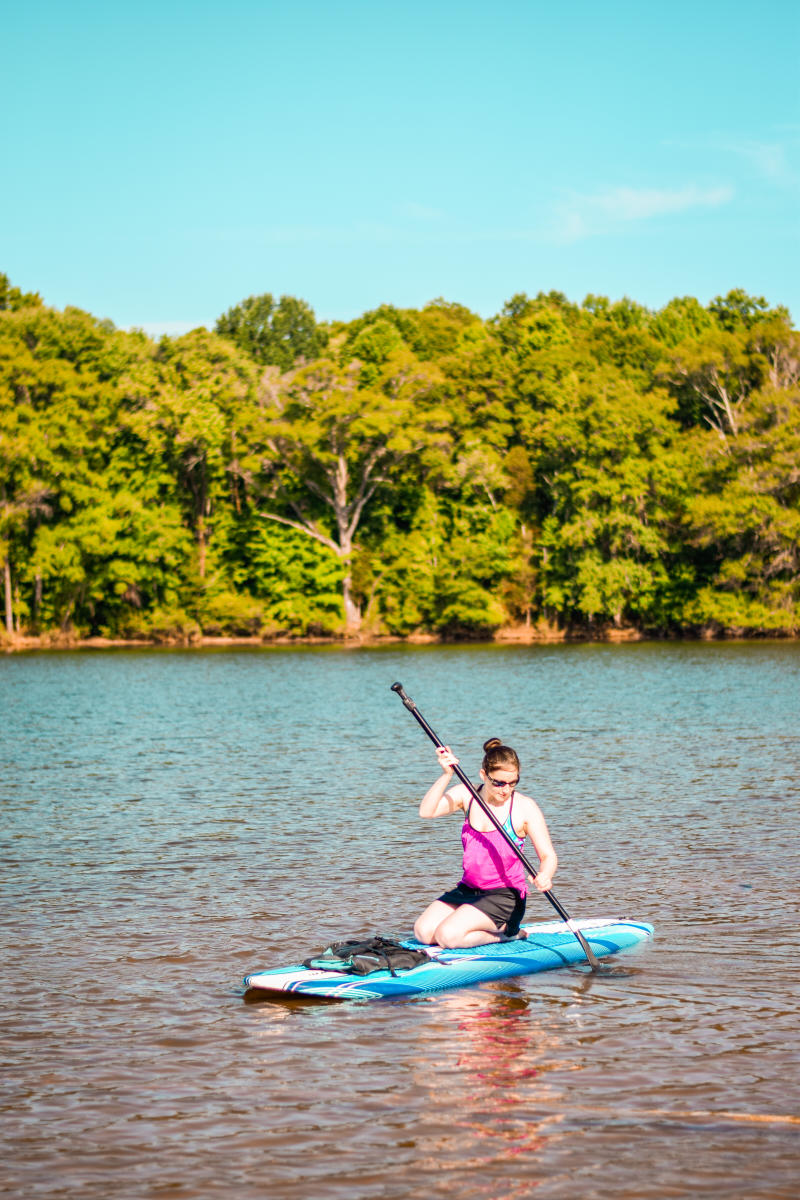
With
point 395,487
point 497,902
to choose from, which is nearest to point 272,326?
point 395,487

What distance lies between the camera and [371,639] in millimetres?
67812

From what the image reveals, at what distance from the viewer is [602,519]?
65438 mm

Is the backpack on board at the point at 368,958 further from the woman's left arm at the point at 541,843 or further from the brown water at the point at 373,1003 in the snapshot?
the woman's left arm at the point at 541,843

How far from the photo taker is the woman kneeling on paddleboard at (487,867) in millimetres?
8930

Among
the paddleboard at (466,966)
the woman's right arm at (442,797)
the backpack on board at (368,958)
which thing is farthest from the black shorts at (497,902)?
the woman's right arm at (442,797)

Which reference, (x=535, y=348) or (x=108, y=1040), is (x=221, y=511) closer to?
(x=535, y=348)

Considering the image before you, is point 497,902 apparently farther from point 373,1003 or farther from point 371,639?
point 371,639

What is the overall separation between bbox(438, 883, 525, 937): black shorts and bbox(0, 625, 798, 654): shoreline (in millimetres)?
55811

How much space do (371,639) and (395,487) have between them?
27.3ft

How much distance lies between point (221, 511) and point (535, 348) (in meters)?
19.3

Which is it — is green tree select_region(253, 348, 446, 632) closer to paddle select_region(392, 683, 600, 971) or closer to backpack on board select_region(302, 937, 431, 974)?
paddle select_region(392, 683, 600, 971)

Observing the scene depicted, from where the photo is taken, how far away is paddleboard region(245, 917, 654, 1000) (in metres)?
8.52

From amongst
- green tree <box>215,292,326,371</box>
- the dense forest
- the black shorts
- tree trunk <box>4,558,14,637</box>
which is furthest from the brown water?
green tree <box>215,292,326,371</box>

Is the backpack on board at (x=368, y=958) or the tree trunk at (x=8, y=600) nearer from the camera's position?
the backpack on board at (x=368, y=958)
